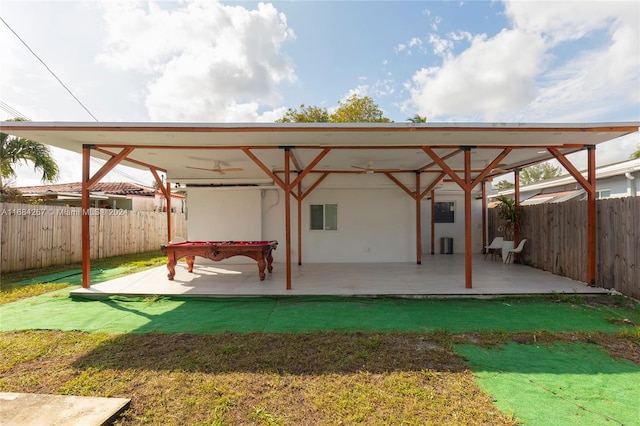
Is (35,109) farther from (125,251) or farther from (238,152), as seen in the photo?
(238,152)

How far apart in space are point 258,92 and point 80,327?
55.8 ft

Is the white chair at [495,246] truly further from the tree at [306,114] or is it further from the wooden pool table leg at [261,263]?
the tree at [306,114]

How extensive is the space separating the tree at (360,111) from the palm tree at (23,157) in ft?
51.2

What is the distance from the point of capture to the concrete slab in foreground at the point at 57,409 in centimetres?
204

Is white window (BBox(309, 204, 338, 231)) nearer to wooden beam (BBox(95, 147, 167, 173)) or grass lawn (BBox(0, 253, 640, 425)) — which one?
wooden beam (BBox(95, 147, 167, 173))

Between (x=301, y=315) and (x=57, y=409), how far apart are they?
2.83m

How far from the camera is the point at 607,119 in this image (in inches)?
191

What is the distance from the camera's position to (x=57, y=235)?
8.78 meters

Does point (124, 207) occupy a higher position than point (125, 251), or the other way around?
point (124, 207)

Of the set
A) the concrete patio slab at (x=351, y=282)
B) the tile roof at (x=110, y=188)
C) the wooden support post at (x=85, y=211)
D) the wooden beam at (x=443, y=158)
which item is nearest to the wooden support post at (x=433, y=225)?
the wooden beam at (x=443, y=158)

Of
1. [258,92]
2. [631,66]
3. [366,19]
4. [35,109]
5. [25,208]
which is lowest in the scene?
[25,208]

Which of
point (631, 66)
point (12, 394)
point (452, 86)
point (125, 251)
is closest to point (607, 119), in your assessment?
point (631, 66)

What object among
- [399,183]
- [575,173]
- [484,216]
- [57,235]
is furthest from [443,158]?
[57,235]

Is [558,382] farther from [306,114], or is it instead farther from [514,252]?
[306,114]
